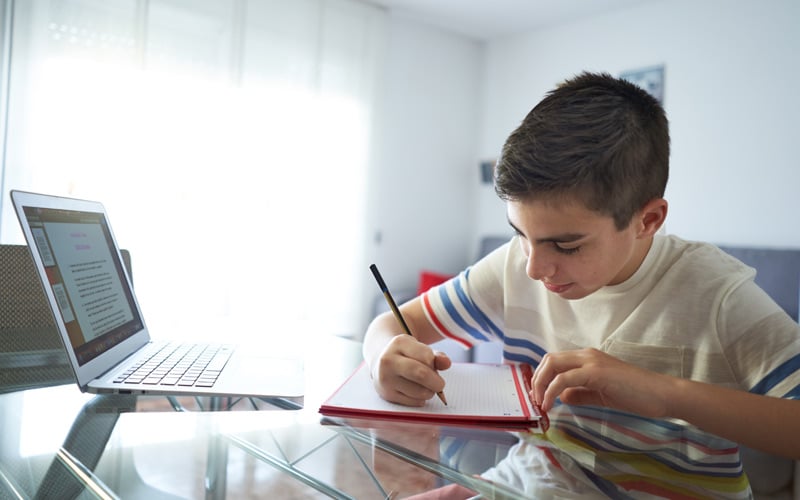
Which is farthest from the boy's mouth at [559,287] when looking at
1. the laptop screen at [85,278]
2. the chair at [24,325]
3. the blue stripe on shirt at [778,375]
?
the chair at [24,325]

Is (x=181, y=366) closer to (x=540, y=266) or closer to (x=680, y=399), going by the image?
(x=540, y=266)

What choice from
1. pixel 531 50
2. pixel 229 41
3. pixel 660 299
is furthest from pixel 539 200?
pixel 531 50

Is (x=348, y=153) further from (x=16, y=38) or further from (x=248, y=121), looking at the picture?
(x=16, y=38)

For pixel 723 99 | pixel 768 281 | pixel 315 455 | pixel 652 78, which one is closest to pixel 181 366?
pixel 315 455

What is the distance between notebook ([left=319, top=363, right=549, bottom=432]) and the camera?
72 centimetres

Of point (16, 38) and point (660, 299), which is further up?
point (16, 38)

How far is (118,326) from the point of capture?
936mm

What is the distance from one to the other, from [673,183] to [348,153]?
1898mm

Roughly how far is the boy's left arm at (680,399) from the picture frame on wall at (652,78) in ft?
9.87

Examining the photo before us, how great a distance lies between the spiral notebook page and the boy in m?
0.03

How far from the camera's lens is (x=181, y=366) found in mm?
877

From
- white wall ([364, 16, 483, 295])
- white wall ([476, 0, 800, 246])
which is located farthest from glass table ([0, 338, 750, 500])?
white wall ([364, 16, 483, 295])

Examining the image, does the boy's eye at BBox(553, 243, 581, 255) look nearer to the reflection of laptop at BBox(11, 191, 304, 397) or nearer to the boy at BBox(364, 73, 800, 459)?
the boy at BBox(364, 73, 800, 459)

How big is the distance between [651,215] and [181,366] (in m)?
0.73
